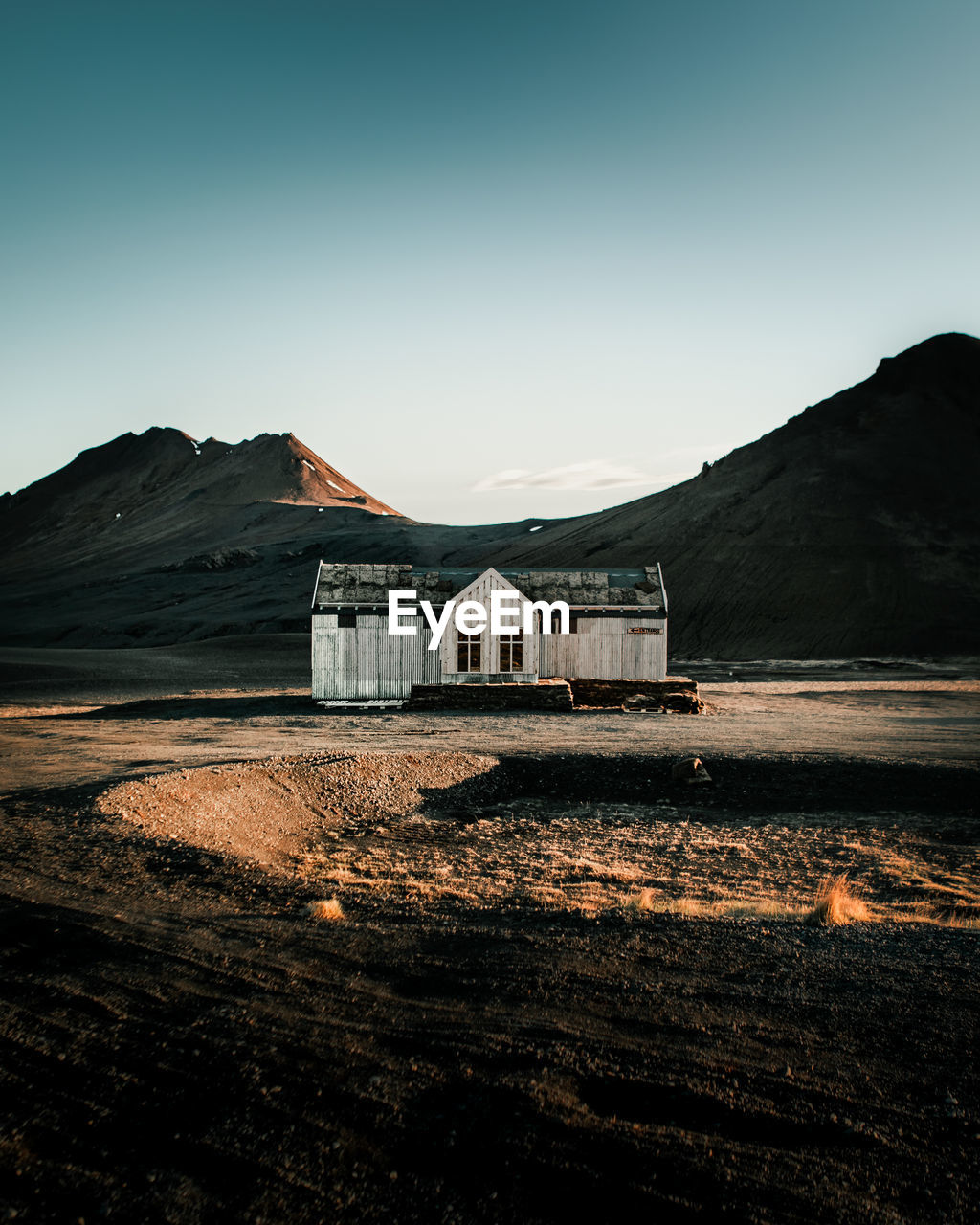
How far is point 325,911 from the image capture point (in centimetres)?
773

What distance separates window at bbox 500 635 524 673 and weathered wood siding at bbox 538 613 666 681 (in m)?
1.40

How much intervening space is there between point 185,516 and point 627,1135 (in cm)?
16342

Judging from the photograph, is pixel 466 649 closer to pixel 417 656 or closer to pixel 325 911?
pixel 417 656

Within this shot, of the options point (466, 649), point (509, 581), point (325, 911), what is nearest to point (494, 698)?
point (466, 649)

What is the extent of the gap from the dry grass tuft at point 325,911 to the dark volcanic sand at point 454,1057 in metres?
0.13

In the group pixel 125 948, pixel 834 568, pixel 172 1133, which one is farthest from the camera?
pixel 834 568

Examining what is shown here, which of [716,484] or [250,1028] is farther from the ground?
[716,484]

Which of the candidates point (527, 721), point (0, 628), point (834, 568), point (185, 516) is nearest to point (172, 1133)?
point (527, 721)

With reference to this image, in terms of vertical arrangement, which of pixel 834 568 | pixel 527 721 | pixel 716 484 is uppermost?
pixel 716 484

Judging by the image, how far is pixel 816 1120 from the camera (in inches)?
182

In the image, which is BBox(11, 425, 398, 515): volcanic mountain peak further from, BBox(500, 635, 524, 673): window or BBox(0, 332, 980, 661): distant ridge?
BBox(500, 635, 524, 673): window

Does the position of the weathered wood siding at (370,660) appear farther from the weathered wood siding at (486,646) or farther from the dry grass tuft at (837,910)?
the dry grass tuft at (837,910)

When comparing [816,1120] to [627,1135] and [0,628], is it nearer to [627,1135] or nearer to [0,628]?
[627,1135]

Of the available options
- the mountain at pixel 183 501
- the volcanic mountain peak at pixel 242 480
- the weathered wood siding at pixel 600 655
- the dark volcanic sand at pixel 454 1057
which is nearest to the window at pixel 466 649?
the weathered wood siding at pixel 600 655
